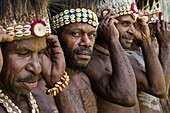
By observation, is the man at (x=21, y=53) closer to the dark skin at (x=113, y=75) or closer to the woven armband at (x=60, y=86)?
the woven armband at (x=60, y=86)

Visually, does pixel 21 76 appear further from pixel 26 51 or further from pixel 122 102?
pixel 122 102

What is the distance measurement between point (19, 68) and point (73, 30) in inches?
46.3

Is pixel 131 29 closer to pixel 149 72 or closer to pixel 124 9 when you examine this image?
pixel 124 9

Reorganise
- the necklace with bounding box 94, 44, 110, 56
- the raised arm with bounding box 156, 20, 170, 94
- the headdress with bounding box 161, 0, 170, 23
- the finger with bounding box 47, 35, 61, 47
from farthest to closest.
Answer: the headdress with bounding box 161, 0, 170, 23 < the raised arm with bounding box 156, 20, 170, 94 < the necklace with bounding box 94, 44, 110, 56 < the finger with bounding box 47, 35, 61, 47

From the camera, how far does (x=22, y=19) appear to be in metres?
3.94

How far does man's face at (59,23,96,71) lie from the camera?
194 inches

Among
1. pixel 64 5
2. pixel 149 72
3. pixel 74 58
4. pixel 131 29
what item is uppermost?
pixel 64 5

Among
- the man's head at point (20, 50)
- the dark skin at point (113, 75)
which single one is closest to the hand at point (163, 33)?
the dark skin at point (113, 75)

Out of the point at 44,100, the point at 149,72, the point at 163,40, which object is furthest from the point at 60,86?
the point at 163,40

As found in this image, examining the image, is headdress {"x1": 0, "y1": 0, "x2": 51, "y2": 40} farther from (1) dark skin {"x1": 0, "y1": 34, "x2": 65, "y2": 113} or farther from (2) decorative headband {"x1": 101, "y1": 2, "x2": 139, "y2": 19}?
(2) decorative headband {"x1": 101, "y1": 2, "x2": 139, "y2": 19}

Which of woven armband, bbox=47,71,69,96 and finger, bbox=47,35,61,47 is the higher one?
finger, bbox=47,35,61,47

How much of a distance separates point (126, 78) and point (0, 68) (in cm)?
186

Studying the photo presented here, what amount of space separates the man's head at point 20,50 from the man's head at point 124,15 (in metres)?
1.81

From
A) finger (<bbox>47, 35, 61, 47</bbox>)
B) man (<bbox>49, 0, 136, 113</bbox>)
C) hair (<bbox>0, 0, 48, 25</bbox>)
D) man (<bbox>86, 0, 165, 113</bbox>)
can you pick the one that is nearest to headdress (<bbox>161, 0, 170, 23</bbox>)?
man (<bbox>86, 0, 165, 113</bbox>)
